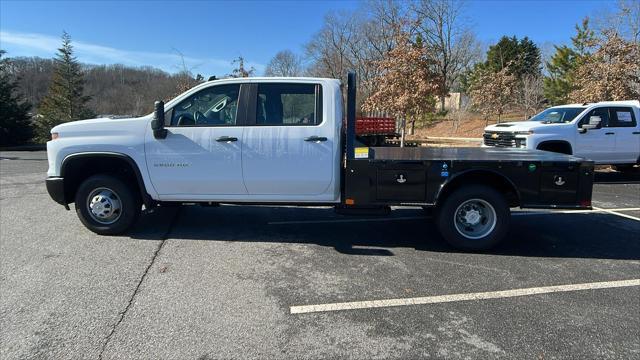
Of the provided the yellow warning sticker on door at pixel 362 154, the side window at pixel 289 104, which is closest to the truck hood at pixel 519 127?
the yellow warning sticker on door at pixel 362 154

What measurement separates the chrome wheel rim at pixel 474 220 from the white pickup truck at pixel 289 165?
1cm

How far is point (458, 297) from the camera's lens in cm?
398

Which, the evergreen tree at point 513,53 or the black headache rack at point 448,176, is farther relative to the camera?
the evergreen tree at point 513,53

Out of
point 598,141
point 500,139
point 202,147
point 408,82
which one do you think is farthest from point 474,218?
point 408,82

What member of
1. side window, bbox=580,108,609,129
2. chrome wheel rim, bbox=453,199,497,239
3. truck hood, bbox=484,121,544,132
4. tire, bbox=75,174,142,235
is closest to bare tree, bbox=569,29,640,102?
side window, bbox=580,108,609,129

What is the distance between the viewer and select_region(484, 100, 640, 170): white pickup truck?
10.7m

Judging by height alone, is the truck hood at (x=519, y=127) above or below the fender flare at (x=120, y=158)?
above

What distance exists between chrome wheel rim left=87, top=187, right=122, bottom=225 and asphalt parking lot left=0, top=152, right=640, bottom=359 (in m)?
0.29

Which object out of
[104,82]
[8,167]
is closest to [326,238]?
[8,167]

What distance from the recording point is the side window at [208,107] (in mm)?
5426

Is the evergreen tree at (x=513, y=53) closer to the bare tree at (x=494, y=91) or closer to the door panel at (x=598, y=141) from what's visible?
the bare tree at (x=494, y=91)

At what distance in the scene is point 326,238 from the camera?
19.1 ft

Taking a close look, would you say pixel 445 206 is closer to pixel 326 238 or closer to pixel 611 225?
pixel 326 238

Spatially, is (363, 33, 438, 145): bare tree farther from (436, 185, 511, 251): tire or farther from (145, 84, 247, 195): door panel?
(145, 84, 247, 195): door panel
